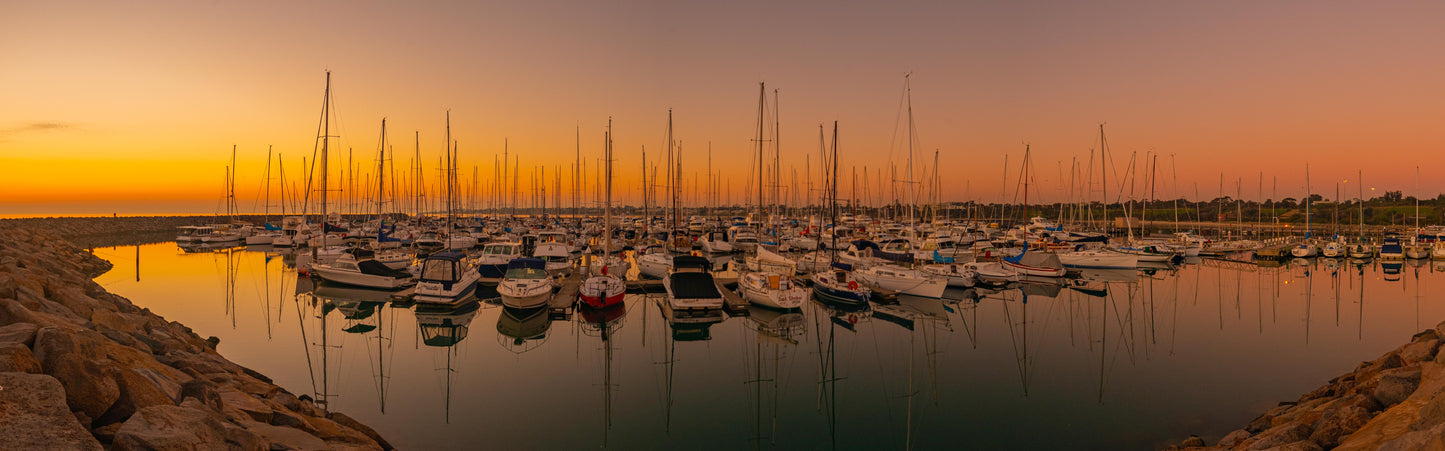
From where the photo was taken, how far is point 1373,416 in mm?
8852

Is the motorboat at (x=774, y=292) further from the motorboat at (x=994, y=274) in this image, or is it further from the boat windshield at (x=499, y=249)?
the boat windshield at (x=499, y=249)

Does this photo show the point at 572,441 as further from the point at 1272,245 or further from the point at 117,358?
the point at 1272,245

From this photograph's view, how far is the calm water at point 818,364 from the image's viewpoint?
509 inches

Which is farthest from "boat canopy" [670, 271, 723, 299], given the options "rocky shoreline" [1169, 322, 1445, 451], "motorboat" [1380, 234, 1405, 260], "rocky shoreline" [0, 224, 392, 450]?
"motorboat" [1380, 234, 1405, 260]

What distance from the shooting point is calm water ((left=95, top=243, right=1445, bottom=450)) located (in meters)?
12.9

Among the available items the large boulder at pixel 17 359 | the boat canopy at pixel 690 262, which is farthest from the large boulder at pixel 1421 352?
the boat canopy at pixel 690 262

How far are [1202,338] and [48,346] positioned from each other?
A: 2873 cm

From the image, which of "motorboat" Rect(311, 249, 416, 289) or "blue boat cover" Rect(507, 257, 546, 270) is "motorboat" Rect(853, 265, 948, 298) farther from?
"motorboat" Rect(311, 249, 416, 289)

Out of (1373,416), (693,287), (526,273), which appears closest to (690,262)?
(693,287)

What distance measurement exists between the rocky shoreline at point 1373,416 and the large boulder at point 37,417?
1291 cm

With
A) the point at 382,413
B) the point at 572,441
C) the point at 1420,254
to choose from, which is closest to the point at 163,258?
the point at 382,413

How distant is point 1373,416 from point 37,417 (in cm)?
1626

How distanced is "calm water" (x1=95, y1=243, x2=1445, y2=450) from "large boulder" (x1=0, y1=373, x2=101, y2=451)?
6.26 metres

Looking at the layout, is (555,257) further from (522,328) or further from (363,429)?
(363,429)
